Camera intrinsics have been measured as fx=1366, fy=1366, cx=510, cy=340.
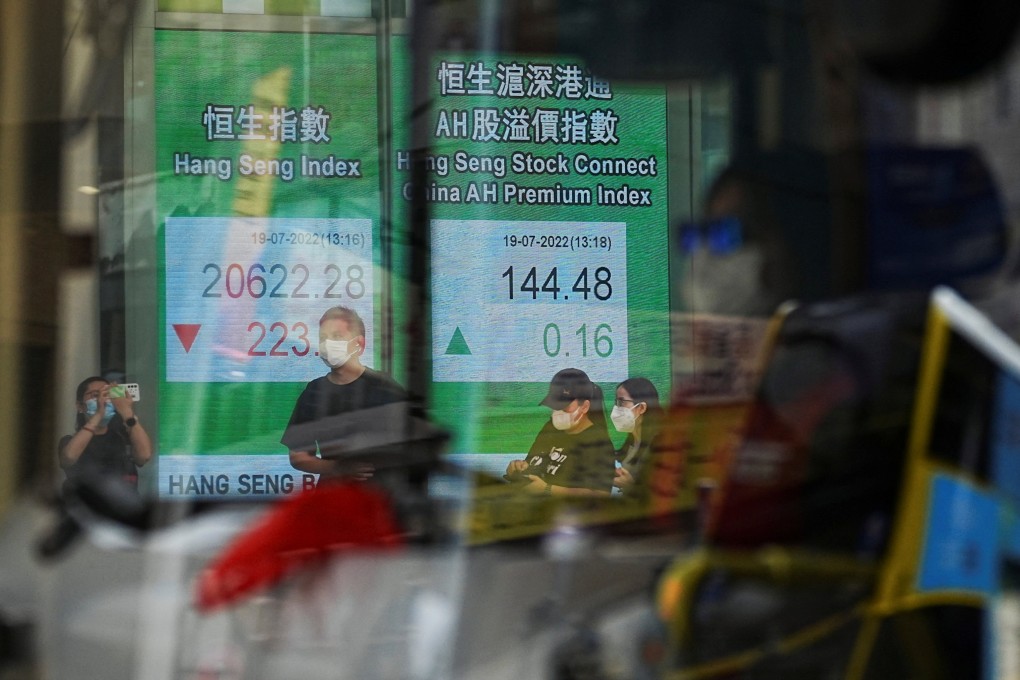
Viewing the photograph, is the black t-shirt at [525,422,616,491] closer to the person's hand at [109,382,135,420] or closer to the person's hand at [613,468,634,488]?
the person's hand at [613,468,634,488]

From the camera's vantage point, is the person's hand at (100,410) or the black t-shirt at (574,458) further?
the person's hand at (100,410)

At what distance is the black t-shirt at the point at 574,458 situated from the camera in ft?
6.81

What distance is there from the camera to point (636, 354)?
221 centimetres

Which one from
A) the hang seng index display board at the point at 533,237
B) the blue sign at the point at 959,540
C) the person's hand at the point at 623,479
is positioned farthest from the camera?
the hang seng index display board at the point at 533,237

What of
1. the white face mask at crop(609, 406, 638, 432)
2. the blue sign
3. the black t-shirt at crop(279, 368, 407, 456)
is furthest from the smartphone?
the blue sign

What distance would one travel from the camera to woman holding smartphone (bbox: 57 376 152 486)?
2.32 meters

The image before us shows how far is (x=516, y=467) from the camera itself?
210 cm

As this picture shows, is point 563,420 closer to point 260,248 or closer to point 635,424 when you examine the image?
point 635,424

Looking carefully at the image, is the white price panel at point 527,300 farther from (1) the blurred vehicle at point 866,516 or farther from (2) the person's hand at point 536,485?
(1) the blurred vehicle at point 866,516

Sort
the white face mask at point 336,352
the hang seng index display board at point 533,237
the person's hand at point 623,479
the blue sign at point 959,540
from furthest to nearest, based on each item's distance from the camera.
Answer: the white face mask at point 336,352 → the hang seng index display board at point 533,237 → the person's hand at point 623,479 → the blue sign at point 959,540

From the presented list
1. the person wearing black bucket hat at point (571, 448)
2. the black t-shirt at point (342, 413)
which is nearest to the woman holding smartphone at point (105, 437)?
the black t-shirt at point (342, 413)

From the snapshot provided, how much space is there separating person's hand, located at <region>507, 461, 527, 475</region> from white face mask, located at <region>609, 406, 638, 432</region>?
16 cm

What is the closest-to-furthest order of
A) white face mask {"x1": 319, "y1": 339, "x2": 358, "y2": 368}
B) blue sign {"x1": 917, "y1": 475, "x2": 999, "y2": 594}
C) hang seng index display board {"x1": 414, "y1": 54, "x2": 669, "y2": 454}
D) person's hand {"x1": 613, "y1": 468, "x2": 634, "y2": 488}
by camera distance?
blue sign {"x1": 917, "y1": 475, "x2": 999, "y2": 594} < person's hand {"x1": 613, "y1": 468, "x2": 634, "y2": 488} < hang seng index display board {"x1": 414, "y1": 54, "x2": 669, "y2": 454} < white face mask {"x1": 319, "y1": 339, "x2": 358, "y2": 368}

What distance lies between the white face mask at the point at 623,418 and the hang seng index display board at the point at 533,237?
63 millimetres
